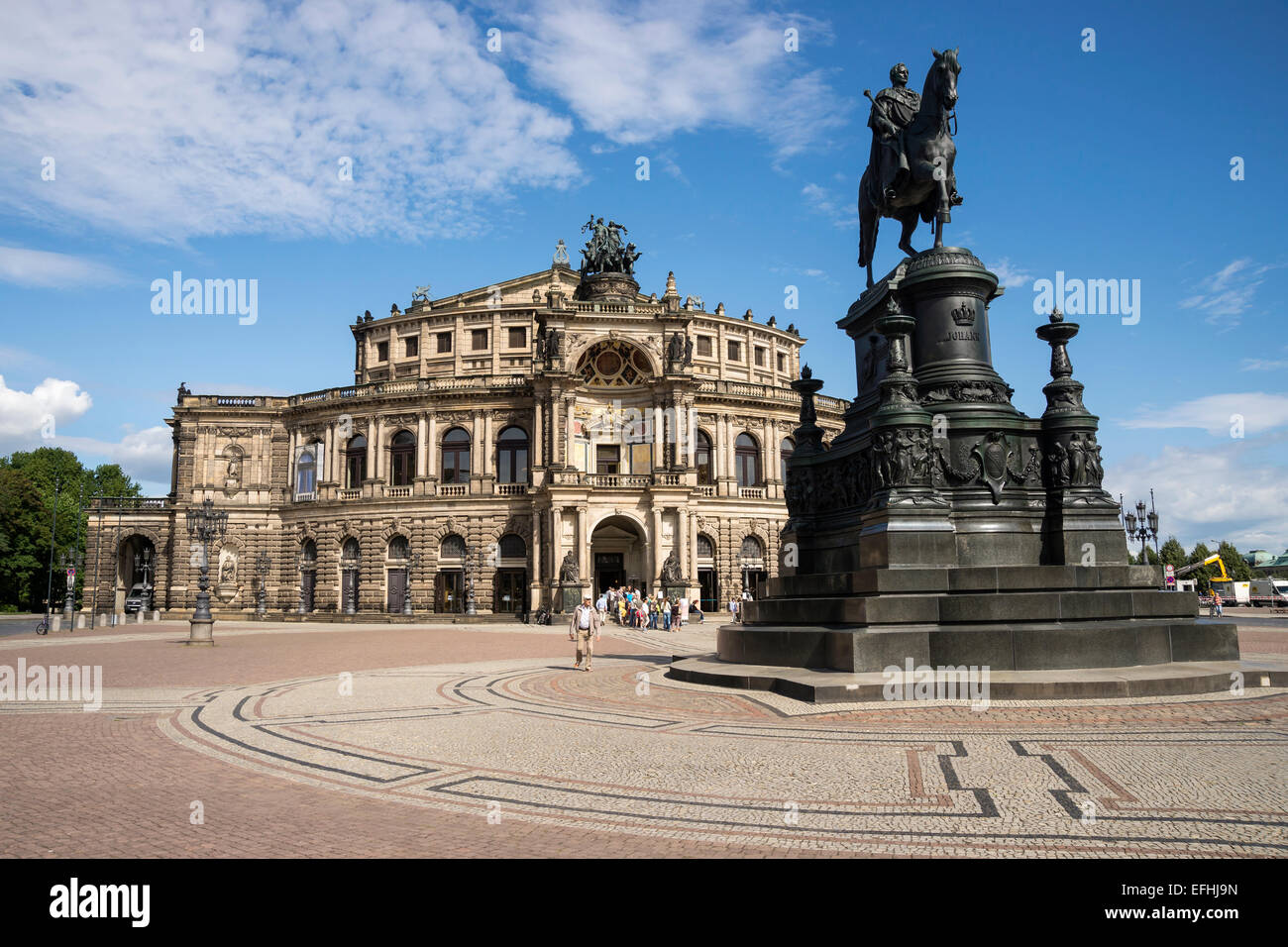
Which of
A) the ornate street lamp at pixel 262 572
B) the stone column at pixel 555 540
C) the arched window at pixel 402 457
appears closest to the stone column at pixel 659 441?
the stone column at pixel 555 540

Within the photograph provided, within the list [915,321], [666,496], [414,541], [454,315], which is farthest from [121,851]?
[454,315]

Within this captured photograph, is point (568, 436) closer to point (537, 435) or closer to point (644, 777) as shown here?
point (537, 435)

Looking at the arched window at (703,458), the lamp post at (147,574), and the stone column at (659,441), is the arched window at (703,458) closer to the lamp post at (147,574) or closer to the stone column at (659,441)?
the stone column at (659,441)

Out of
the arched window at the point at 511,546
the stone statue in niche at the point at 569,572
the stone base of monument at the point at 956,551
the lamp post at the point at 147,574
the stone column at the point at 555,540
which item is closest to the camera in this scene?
the stone base of monument at the point at 956,551

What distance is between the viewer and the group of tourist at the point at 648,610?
39.3 metres

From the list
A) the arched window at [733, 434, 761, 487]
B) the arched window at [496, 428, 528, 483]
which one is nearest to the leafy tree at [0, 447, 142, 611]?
the arched window at [496, 428, 528, 483]

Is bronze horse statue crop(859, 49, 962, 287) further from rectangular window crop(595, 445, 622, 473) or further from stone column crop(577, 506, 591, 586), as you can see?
rectangular window crop(595, 445, 622, 473)

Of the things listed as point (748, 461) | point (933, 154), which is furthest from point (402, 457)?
point (933, 154)

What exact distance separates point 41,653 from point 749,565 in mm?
38671

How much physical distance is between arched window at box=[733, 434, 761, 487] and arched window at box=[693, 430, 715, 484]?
225 centimetres

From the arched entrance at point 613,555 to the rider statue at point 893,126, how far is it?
36936 millimetres

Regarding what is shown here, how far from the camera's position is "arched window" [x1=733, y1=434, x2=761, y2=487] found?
56000mm

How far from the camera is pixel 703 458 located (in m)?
55.0

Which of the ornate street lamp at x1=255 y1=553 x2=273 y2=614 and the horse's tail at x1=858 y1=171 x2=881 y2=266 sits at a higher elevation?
the horse's tail at x1=858 y1=171 x2=881 y2=266
